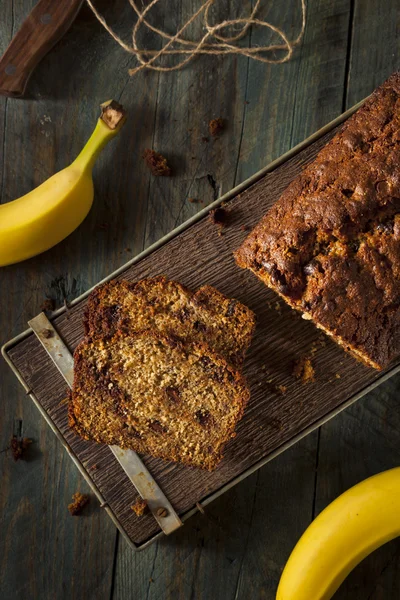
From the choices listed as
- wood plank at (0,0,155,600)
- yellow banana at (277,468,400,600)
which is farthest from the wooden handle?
yellow banana at (277,468,400,600)

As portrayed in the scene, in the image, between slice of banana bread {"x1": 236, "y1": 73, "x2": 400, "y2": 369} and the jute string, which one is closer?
slice of banana bread {"x1": 236, "y1": 73, "x2": 400, "y2": 369}

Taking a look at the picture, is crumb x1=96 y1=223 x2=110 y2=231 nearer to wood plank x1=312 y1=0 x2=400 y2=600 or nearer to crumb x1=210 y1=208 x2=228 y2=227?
crumb x1=210 y1=208 x2=228 y2=227

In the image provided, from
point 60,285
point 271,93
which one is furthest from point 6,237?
point 271,93

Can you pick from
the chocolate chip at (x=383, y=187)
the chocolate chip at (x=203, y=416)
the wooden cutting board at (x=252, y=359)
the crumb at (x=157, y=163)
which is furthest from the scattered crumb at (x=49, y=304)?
the chocolate chip at (x=383, y=187)

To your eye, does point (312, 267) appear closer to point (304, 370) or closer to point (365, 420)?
point (304, 370)

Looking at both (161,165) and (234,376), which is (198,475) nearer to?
(234,376)

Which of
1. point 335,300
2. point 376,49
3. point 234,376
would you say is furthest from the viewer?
point 376,49
